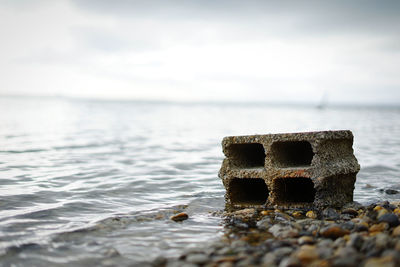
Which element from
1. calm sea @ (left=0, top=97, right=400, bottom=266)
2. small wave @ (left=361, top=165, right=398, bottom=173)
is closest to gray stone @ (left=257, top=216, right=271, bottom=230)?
calm sea @ (left=0, top=97, right=400, bottom=266)

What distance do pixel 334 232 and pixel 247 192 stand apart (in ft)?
7.07

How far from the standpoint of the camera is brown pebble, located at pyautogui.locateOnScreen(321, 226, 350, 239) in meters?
3.56

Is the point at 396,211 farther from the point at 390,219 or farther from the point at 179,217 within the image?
the point at 179,217

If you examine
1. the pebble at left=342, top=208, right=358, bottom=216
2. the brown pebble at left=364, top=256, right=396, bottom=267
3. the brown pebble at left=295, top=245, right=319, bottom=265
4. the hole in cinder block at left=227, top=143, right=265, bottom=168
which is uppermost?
the hole in cinder block at left=227, top=143, right=265, bottom=168

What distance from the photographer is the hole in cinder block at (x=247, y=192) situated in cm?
538

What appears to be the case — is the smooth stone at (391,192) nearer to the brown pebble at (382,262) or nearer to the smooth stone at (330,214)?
the smooth stone at (330,214)

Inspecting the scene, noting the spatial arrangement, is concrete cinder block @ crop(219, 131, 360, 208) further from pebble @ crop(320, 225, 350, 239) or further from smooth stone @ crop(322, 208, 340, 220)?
pebble @ crop(320, 225, 350, 239)

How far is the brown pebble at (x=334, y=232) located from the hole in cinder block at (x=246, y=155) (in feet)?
6.02

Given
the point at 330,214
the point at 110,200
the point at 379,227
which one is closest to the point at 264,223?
the point at 330,214

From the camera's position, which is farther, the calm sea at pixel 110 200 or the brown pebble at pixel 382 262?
the calm sea at pixel 110 200

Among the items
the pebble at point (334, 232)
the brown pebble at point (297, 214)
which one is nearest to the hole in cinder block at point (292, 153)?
the brown pebble at point (297, 214)

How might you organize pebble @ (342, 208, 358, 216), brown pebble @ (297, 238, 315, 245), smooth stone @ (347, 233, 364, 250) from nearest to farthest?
smooth stone @ (347, 233, 364, 250)
brown pebble @ (297, 238, 315, 245)
pebble @ (342, 208, 358, 216)

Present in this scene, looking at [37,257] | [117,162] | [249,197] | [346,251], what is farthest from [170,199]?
[117,162]

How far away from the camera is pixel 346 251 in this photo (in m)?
2.90
